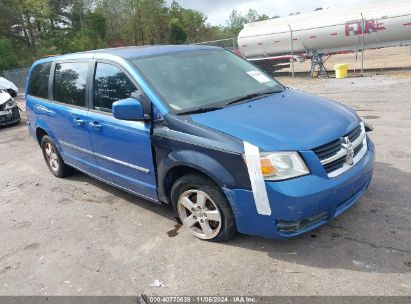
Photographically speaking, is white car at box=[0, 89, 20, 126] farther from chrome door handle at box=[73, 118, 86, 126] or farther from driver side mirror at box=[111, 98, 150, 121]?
driver side mirror at box=[111, 98, 150, 121]

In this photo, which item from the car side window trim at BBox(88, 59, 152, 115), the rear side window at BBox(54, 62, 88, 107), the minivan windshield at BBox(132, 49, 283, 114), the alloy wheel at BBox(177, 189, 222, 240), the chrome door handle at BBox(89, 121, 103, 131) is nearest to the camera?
the alloy wheel at BBox(177, 189, 222, 240)

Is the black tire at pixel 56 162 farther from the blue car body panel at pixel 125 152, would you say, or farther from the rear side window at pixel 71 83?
the blue car body panel at pixel 125 152

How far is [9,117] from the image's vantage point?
Answer: 38.0 feet

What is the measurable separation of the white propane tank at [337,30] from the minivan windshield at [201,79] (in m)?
13.1

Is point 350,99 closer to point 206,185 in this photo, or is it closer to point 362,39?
point 362,39

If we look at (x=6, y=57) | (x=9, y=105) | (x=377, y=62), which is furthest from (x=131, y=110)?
(x=6, y=57)

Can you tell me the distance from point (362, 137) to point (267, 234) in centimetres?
135

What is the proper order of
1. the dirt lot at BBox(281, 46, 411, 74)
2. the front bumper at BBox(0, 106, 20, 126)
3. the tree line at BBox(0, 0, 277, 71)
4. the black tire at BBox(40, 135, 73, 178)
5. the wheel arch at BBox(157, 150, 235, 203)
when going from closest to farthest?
the wheel arch at BBox(157, 150, 235, 203) < the black tire at BBox(40, 135, 73, 178) < the front bumper at BBox(0, 106, 20, 126) < the dirt lot at BBox(281, 46, 411, 74) < the tree line at BBox(0, 0, 277, 71)

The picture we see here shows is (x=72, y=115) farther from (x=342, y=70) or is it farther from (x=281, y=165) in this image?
(x=342, y=70)

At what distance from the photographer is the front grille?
3219 millimetres

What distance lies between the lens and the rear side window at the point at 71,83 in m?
4.81

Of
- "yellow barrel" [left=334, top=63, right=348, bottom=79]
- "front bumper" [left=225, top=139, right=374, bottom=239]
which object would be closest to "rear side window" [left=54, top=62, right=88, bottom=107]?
"front bumper" [left=225, top=139, right=374, bottom=239]

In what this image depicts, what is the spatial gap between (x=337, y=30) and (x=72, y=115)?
1422 cm

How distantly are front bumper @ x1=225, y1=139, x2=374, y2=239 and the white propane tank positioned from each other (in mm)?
14283
